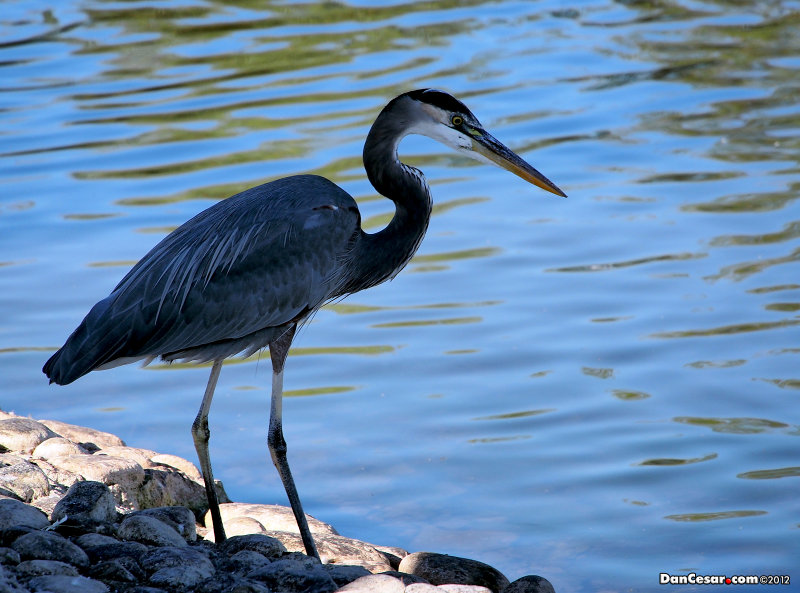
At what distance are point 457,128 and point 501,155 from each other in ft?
0.88

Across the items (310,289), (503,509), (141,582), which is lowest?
(503,509)

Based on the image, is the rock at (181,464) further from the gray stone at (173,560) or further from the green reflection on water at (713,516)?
the green reflection on water at (713,516)

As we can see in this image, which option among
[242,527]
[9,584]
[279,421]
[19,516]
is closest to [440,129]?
[279,421]

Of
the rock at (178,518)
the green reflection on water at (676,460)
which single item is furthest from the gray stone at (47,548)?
the green reflection on water at (676,460)

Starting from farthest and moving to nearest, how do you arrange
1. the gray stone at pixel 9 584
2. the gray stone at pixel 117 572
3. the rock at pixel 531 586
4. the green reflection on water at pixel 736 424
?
the green reflection on water at pixel 736 424
the rock at pixel 531 586
the gray stone at pixel 117 572
the gray stone at pixel 9 584

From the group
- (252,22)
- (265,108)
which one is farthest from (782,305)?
(252,22)

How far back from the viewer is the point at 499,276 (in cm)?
898

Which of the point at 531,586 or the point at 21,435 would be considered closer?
the point at 531,586

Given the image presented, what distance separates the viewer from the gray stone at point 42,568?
14.7 feet

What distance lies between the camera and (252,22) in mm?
16797

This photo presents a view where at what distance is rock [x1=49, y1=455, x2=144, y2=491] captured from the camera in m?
5.79

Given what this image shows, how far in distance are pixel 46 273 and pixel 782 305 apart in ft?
17.7

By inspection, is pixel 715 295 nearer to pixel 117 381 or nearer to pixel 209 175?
pixel 117 381

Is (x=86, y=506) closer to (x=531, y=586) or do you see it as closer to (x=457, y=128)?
(x=531, y=586)
